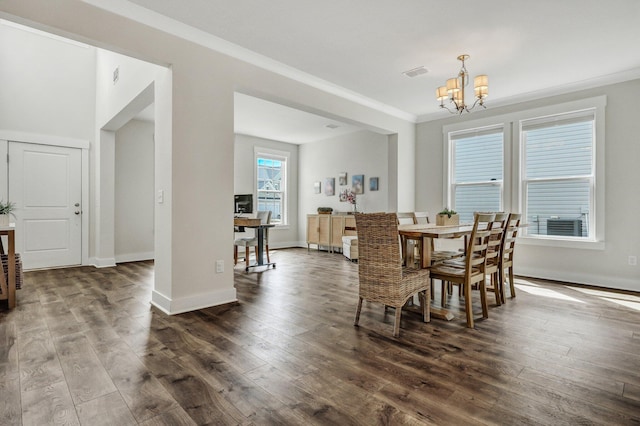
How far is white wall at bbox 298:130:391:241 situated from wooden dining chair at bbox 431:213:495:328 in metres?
3.46

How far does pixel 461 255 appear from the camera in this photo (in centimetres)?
384

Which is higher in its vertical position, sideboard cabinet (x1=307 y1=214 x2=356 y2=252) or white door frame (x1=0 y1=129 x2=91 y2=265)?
white door frame (x1=0 y1=129 x2=91 y2=265)

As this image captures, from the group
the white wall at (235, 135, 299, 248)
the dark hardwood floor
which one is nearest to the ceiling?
the dark hardwood floor

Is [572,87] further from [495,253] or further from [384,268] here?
[384,268]

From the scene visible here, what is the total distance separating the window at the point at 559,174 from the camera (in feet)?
14.0

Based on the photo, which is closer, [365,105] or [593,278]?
[593,278]

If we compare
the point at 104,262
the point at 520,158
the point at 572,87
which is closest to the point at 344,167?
the point at 520,158

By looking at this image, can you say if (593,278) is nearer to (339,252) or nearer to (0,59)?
(339,252)

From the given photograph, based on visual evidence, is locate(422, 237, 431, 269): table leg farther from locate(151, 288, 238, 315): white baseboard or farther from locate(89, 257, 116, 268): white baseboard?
locate(89, 257, 116, 268): white baseboard

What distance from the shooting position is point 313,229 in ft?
24.7

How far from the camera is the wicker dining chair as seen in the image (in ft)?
8.00

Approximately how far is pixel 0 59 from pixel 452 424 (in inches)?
273

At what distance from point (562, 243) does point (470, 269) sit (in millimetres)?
2583

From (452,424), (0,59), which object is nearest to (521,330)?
(452,424)
